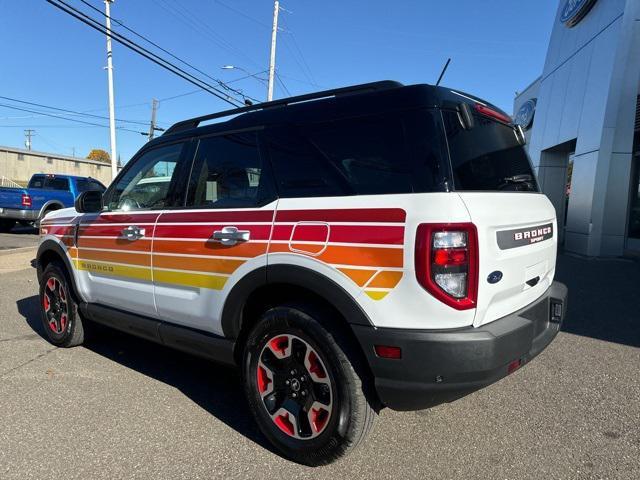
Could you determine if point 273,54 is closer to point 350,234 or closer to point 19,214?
point 19,214

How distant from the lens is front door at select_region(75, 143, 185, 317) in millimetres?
3449

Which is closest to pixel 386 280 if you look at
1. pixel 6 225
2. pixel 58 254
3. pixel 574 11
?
pixel 58 254

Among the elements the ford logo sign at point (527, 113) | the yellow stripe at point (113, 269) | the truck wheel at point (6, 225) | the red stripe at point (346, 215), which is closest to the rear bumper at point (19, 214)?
the truck wheel at point (6, 225)

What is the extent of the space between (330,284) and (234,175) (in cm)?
114

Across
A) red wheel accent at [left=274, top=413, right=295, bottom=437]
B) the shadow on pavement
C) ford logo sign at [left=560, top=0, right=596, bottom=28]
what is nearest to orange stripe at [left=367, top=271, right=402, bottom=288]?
red wheel accent at [left=274, top=413, right=295, bottom=437]

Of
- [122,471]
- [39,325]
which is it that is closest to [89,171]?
[39,325]

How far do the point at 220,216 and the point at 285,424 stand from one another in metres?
1.31

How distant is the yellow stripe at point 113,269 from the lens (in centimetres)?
344

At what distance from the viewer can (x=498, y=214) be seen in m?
2.37

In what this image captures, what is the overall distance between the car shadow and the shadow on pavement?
144 inches

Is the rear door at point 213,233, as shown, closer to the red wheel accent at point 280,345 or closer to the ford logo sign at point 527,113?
the red wheel accent at point 280,345

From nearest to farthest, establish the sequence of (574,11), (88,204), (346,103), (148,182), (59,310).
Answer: (346,103) → (148,182) → (88,204) → (59,310) → (574,11)

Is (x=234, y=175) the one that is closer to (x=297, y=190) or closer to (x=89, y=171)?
(x=297, y=190)

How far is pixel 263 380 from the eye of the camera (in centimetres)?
278
